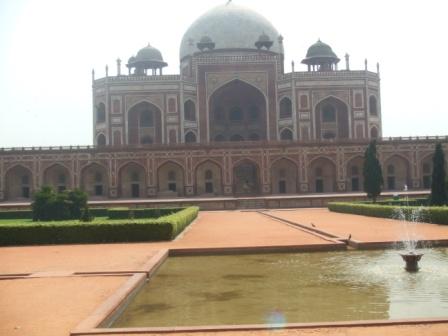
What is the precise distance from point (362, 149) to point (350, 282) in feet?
82.3

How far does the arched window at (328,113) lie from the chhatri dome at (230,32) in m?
5.74

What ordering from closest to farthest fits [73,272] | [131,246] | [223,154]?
1. [73,272]
2. [131,246]
3. [223,154]

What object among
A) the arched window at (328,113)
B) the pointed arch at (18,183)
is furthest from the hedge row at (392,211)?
the pointed arch at (18,183)

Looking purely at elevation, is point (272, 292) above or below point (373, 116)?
below

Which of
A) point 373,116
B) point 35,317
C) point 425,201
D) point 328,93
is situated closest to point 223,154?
point 328,93

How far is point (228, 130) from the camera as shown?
123ft

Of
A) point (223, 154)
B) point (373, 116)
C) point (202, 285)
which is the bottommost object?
point (202, 285)

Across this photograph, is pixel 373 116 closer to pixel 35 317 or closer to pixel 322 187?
pixel 322 187

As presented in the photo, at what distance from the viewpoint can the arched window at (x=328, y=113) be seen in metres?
35.4

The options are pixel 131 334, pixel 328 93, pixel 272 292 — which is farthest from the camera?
pixel 328 93

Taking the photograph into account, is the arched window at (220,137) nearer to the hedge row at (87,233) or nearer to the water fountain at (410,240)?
the water fountain at (410,240)

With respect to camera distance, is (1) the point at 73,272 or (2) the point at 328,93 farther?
(2) the point at 328,93

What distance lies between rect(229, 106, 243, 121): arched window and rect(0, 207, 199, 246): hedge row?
26.5m

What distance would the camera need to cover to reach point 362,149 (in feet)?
101
